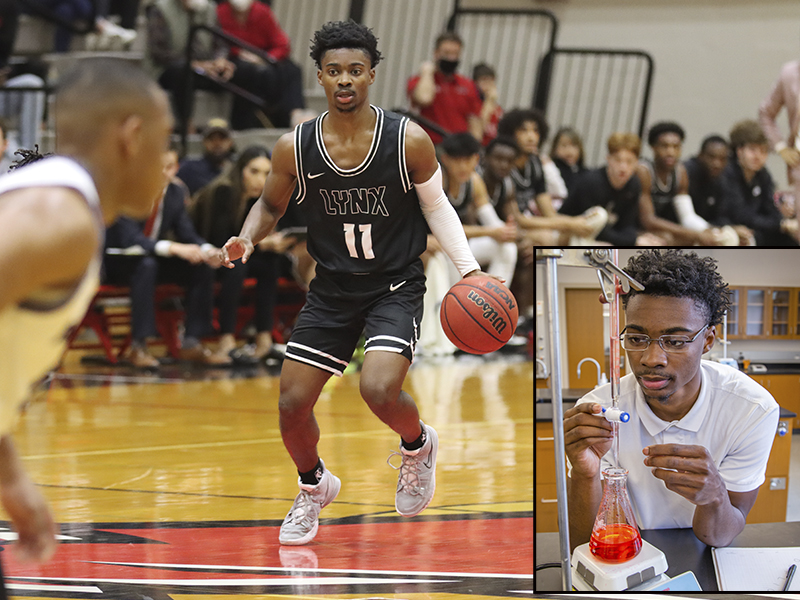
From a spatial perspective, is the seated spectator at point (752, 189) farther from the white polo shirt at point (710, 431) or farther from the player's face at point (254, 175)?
the white polo shirt at point (710, 431)

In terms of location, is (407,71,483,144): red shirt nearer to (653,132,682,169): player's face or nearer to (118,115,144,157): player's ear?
(653,132,682,169): player's face

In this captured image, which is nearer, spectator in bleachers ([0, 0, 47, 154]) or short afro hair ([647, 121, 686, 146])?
spectator in bleachers ([0, 0, 47, 154])

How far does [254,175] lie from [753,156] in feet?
14.8

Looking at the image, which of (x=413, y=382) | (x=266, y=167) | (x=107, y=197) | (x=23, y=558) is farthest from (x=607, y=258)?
(x=266, y=167)

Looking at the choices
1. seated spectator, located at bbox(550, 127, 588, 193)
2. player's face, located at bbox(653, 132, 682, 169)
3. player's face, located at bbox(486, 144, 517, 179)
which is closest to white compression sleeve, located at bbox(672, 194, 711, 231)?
player's face, located at bbox(653, 132, 682, 169)

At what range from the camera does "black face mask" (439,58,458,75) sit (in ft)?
33.4

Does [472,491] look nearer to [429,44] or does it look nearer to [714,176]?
[714,176]

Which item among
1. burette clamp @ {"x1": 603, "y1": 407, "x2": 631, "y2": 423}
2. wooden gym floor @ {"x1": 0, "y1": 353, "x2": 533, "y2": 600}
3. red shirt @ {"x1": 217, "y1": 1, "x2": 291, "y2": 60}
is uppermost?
red shirt @ {"x1": 217, "y1": 1, "x2": 291, "y2": 60}

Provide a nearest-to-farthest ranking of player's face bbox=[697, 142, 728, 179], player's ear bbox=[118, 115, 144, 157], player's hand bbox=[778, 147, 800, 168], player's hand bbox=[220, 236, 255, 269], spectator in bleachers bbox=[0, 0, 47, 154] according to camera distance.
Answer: player's ear bbox=[118, 115, 144, 157], player's hand bbox=[220, 236, 255, 269], player's hand bbox=[778, 147, 800, 168], spectator in bleachers bbox=[0, 0, 47, 154], player's face bbox=[697, 142, 728, 179]

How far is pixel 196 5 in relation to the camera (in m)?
9.66

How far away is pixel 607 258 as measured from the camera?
2430 mm

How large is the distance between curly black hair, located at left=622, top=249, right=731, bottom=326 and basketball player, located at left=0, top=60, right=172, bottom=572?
119 cm

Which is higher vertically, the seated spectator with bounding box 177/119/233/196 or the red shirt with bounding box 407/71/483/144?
the red shirt with bounding box 407/71/483/144

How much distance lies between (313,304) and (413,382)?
Result: 11.8 ft
